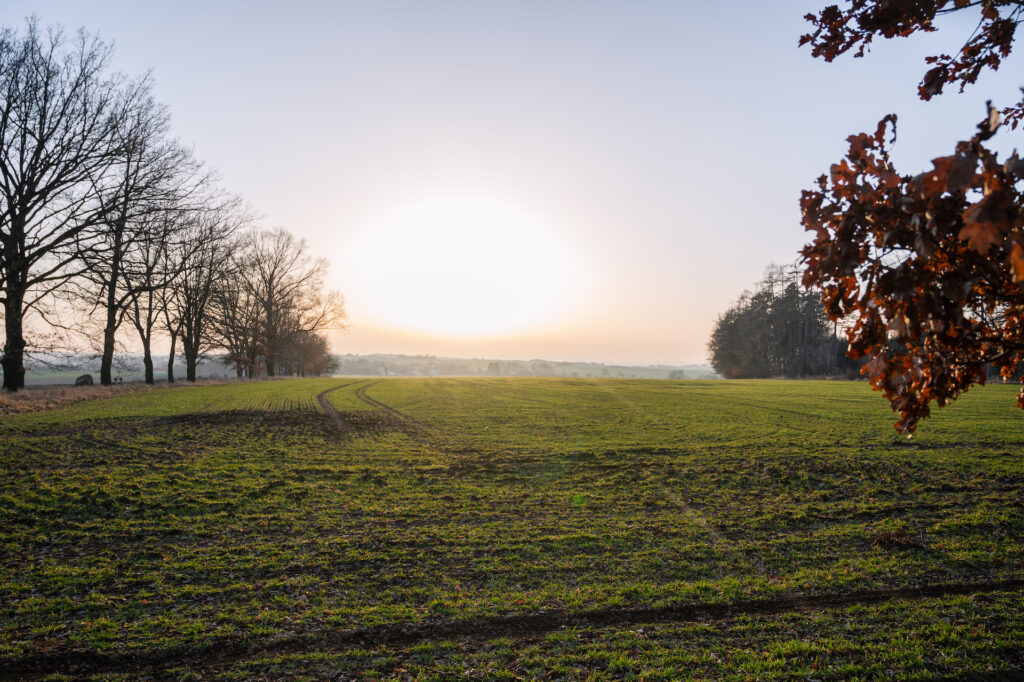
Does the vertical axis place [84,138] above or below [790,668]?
above

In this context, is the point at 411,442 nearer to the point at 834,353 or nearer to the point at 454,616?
the point at 454,616

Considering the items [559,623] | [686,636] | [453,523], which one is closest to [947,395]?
[686,636]

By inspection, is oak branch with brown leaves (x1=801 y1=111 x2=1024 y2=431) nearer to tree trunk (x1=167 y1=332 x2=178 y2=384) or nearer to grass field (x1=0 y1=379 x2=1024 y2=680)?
grass field (x1=0 y1=379 x2=1024 y2=680)

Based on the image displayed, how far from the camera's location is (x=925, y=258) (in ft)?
9.04

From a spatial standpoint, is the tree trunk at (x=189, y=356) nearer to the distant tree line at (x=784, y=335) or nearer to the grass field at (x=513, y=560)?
the grass field at (x=513, y=560)

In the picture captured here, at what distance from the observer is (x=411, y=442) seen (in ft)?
55.4

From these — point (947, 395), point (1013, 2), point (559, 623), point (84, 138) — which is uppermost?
point (84, 138)

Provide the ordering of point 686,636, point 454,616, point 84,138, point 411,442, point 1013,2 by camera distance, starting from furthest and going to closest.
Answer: point 84,138, point 411,442, point 454,616, point 686,636, point 1013,2

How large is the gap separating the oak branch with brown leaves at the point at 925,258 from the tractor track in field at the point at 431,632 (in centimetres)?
311

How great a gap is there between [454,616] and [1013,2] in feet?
24.4

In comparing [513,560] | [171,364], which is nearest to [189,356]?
[171,364]

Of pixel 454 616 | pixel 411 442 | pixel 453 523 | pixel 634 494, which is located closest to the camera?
pixel 454 616

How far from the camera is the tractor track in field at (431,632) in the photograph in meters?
4.68

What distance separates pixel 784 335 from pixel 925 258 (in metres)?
83.0
